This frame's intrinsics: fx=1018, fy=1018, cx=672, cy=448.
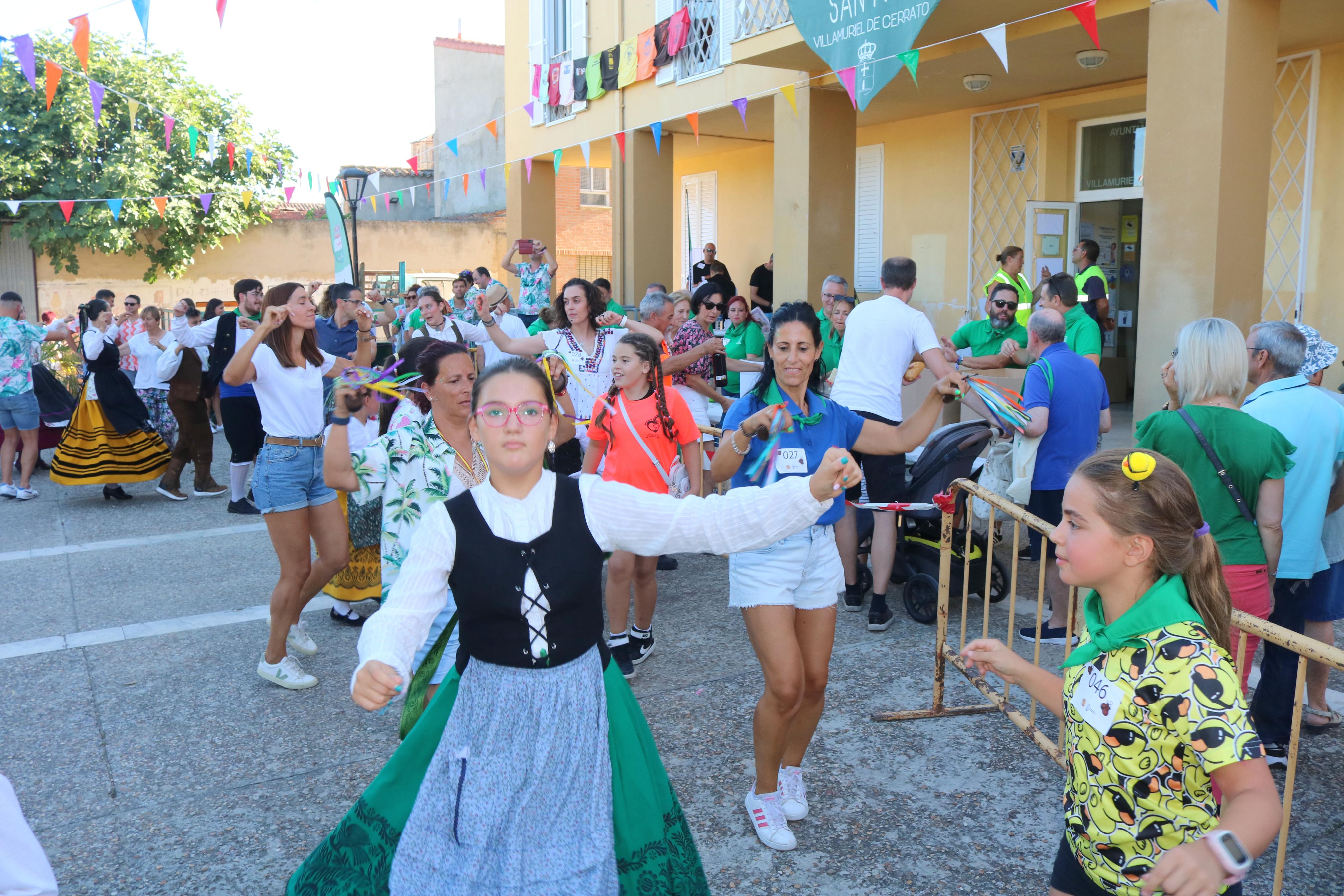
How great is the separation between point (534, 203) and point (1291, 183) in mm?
12258

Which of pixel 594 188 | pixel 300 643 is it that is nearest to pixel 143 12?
pixel 300 643

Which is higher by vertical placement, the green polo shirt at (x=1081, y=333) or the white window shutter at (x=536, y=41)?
the white window shutter at (x=536, y=41)

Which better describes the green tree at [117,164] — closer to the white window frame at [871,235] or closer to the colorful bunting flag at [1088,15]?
the white window frame at [871,235]

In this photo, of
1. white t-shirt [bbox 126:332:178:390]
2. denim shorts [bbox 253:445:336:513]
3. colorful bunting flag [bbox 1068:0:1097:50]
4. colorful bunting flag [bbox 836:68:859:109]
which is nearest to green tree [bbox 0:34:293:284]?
white t-shirt [bbox 126:332:178:390]

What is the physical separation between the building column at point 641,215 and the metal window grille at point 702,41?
1471mm

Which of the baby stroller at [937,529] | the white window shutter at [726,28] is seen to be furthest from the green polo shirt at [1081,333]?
the white window shutter at [726,28]

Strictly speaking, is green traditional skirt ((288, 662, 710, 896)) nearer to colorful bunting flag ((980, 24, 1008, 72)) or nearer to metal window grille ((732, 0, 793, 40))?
colorful bunting flag ((980, 24, 1008, 72))

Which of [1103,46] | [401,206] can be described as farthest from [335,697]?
[401,206]

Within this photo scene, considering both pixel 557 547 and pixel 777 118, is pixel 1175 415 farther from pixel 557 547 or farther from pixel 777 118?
pixel 777 118

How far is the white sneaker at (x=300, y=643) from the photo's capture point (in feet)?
17.5

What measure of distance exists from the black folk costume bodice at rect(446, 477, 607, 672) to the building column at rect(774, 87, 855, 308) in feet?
29.6

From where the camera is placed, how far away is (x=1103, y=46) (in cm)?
923

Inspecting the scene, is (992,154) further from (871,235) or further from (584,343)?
(584,343)

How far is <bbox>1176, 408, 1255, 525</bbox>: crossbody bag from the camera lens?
3.53m
